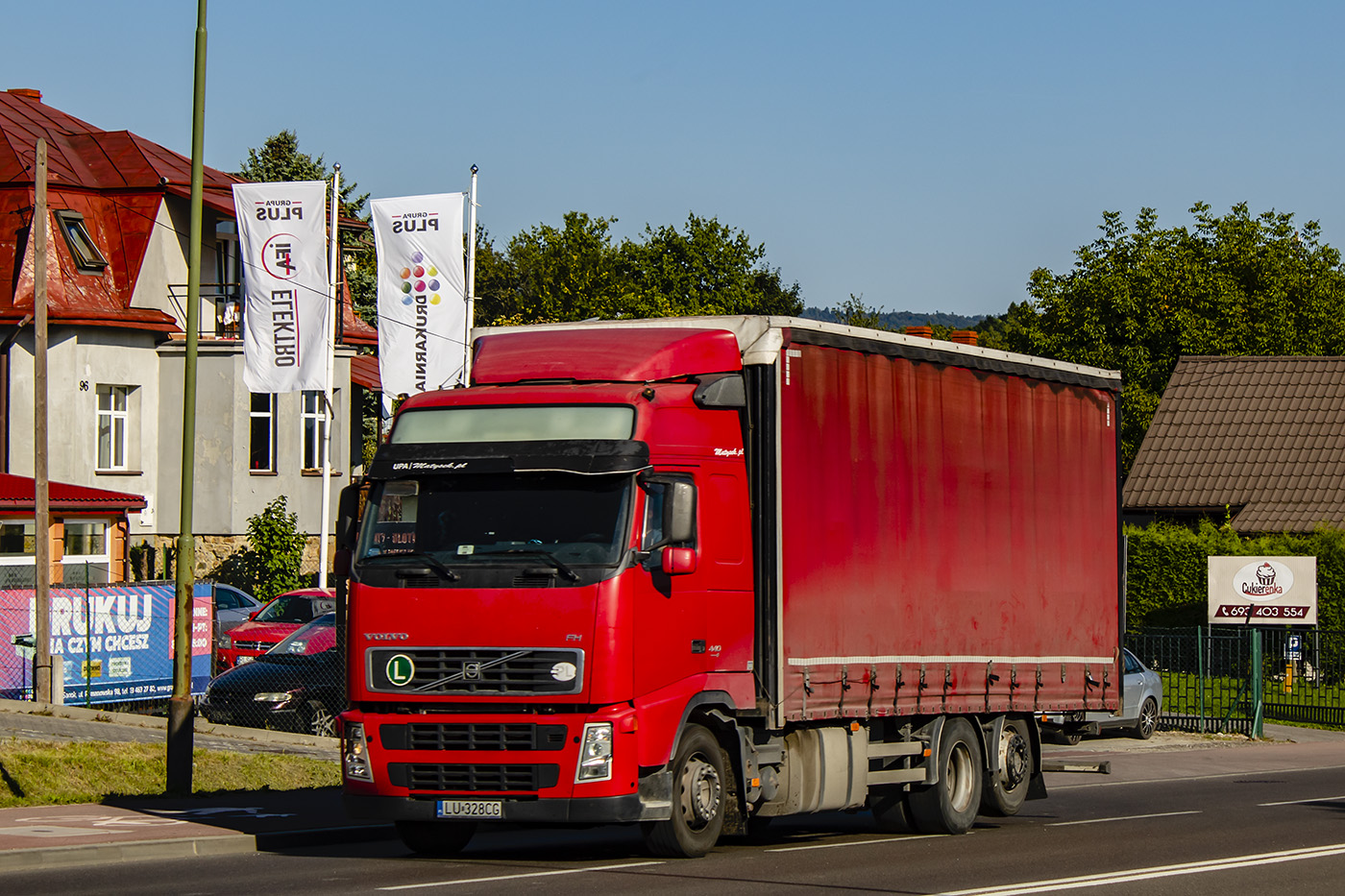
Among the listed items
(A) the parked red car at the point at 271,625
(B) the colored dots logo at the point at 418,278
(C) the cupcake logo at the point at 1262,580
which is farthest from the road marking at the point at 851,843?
(B) the colored dots logo at the point at 418,278

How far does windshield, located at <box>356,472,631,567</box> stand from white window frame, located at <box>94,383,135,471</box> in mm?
33017

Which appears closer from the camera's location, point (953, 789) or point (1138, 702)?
point (953, 789)

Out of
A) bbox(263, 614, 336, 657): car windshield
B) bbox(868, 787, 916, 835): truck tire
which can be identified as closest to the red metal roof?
bbox(263, 614, 336, 657): car windshield

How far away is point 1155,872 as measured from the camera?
12.5 meters

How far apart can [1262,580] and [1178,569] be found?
7497 millimetres

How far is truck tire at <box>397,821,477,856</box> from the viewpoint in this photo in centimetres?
1354

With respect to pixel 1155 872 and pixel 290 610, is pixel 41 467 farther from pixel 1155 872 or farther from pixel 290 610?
pixel 1155 872

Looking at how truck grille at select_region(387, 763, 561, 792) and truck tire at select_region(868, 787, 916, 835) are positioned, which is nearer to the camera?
truck grille at select_region(387, 763, 561, 792)

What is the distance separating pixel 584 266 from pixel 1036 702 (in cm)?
8559

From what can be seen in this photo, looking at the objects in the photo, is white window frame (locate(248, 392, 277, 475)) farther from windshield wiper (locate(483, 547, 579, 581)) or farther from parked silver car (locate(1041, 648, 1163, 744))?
windshield wiper (locate(483, 547, 579, 581))

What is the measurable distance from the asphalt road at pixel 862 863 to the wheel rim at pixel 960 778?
13.1 inches

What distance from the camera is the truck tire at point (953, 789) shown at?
15.5 m

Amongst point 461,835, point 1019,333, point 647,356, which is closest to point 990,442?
point 647,356

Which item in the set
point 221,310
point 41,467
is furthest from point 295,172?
point 41,467
